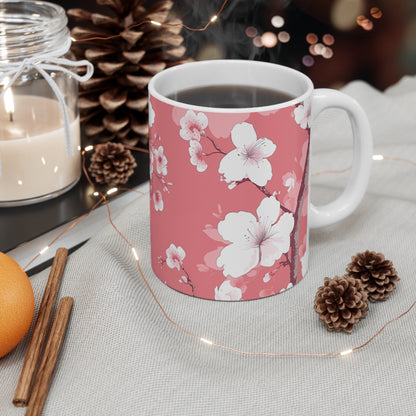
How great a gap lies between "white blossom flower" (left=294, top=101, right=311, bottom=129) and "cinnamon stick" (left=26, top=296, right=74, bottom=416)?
26 centimetres

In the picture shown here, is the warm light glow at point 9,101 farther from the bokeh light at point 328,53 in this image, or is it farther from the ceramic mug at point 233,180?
the bokeh light at point 328,53

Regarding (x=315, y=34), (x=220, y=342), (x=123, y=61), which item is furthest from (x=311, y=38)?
(x=220, y=342)

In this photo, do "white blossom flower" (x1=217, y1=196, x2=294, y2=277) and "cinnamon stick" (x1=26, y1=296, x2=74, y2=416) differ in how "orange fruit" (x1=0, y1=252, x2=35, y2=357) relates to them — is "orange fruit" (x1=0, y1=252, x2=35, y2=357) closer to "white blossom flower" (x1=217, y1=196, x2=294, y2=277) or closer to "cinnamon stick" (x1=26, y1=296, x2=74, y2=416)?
"cinnamon stick" (x1=26, y1=296, x2=74, y2=416)

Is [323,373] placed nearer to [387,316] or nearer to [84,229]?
[387,316]

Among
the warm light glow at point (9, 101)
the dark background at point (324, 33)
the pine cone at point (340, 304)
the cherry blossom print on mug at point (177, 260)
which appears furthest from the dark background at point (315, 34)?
the pine cone at point (340, 304)

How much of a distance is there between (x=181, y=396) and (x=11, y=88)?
429 millimetres

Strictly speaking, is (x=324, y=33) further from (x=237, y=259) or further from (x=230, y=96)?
(x=237, y=259)

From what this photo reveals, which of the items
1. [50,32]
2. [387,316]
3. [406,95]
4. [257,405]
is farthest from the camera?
[406,95]

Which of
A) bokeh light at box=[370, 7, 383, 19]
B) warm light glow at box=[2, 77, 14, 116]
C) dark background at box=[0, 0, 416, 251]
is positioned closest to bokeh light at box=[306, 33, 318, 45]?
dark background at box=[0, 0, 416, 251]

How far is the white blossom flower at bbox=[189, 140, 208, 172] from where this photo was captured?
54 cm

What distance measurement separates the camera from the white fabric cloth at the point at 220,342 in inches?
19.3

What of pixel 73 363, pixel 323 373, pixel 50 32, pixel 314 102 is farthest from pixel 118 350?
pixel 50 32

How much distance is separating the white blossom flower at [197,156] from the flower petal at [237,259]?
0.25ft

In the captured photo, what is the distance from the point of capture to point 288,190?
1.89 ft
